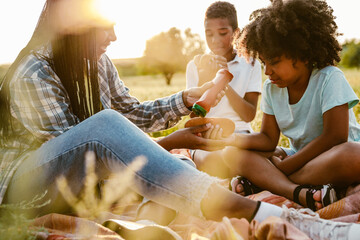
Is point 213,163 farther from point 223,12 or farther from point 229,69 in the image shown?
point 223,12

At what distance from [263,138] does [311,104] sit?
1.36 feet

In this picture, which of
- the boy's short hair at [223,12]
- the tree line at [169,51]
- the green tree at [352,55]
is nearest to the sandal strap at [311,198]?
the boy's short hair at [223,12]

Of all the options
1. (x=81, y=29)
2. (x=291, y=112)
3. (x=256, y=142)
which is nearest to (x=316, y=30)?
(x=291, y=112)

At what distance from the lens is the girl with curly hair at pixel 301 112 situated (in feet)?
6.34

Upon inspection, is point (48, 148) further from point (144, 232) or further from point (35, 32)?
point (35, 32)

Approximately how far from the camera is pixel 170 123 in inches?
98.5

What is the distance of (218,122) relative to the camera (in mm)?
2061

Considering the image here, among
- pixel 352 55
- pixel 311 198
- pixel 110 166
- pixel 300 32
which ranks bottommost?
pixel 352 55

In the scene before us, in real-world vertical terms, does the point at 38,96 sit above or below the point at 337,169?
above

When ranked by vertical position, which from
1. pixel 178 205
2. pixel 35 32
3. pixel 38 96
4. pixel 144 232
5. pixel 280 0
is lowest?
pixel 144 232

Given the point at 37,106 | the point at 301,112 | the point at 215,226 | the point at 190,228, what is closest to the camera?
the point at 215,226

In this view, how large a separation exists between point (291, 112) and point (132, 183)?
1.22 metres

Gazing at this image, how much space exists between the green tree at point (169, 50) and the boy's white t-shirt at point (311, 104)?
38375 mm

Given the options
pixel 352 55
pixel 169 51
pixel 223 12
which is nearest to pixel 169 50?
pixel 169 51
